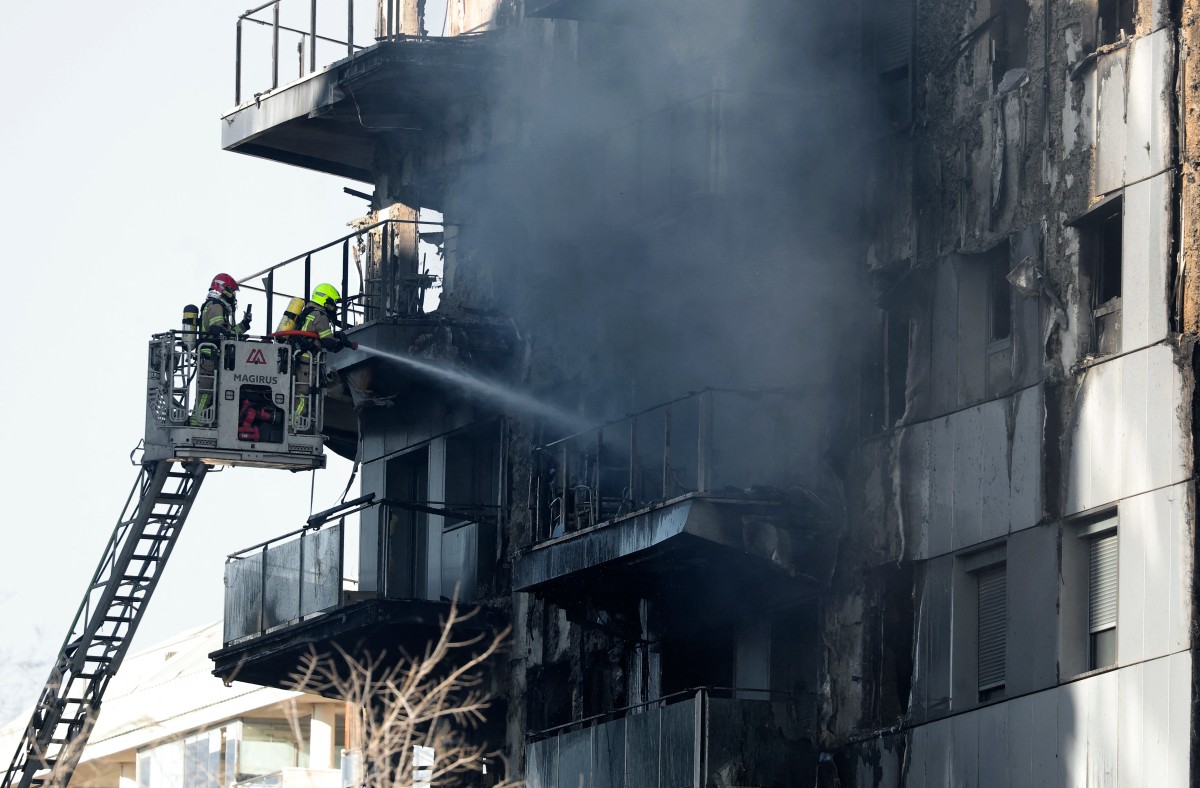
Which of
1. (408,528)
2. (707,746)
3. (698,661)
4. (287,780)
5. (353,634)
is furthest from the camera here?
(287,780)

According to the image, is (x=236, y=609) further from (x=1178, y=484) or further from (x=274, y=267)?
(x=1178, y=484)

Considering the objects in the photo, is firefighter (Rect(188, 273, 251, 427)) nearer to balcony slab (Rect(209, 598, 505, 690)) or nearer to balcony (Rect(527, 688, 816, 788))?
balcony slab (Rect(209, 598, 505, 690))

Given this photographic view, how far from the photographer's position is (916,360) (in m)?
24.2

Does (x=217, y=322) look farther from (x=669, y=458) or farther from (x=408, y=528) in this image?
(x=669, y=458)

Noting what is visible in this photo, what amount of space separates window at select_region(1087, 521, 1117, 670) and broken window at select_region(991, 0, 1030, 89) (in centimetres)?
420

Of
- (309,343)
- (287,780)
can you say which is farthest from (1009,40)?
(287,780)

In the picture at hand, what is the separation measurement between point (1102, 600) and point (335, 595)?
1074cm

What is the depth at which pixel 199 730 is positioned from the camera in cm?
4969

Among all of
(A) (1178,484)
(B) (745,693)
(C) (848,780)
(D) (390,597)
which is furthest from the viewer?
(D) (390,597)

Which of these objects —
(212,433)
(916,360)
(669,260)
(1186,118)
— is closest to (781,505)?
(916,360)

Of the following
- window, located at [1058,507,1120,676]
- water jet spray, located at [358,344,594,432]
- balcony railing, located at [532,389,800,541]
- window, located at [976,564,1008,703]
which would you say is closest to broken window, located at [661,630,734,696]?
balcony railing, located at [532,389,800,541]

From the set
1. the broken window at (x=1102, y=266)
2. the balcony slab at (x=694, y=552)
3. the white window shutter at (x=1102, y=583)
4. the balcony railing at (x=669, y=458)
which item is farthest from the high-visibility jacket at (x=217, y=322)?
the white window shutter at (x=1102, y=583)

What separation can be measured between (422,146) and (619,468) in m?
6.42

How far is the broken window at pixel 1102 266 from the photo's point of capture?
70.9ft
